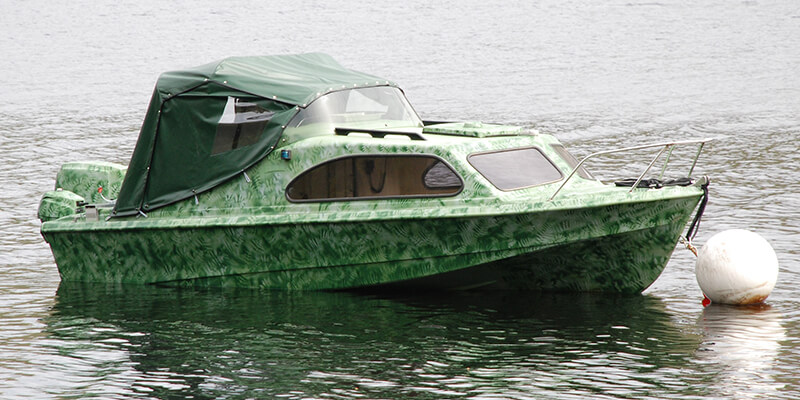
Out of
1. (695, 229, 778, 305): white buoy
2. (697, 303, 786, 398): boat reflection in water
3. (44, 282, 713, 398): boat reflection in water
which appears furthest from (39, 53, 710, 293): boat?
(697, 303, 786, 398): boat reflection in water

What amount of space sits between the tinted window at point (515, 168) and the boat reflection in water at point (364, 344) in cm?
145

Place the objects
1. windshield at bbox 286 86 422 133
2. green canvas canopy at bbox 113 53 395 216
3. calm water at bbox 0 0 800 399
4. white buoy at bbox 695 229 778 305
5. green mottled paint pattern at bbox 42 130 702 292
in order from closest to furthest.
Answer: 1. calm water at bbox 0 0 800 399
2. green mottled paint pattern at bbox 42 130 702 292
3. white buoy at bbox 695 229 778 305
4. windshield at bbox 286 86 422 133
5. green canvas canopy at bbox 113 53 395 216

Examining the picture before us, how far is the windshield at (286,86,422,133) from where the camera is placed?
12.6 m

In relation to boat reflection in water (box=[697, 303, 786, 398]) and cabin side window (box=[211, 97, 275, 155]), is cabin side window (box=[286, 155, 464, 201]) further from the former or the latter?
boat reflection in water (box=[697, 303, 786, 398])

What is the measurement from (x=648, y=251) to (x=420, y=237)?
2560 mm

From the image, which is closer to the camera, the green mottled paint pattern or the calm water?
the calm water

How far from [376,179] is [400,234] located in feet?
2.29

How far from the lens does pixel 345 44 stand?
43.7 metres

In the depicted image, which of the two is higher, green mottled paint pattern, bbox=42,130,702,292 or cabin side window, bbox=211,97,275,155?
cabin side window, bbox=211,97,275,155

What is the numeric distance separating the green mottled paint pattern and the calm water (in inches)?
12.7

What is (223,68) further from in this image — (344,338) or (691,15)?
(691,15)

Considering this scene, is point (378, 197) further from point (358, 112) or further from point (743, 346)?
point (743, 346)

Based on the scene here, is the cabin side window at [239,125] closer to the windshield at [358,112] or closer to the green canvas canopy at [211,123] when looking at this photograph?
the green canvas canopy at [211,123]

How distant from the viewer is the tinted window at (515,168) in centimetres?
1169
